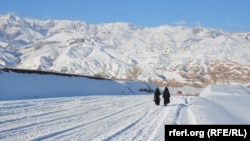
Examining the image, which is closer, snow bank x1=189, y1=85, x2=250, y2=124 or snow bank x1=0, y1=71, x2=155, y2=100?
snow bank x1=189, y1=85, x2=250, y2=124

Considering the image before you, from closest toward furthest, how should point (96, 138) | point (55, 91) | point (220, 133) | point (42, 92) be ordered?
1. point (220, 133)
2. point (96, 138)
3. point (42, 92)
4. point (55, 91)

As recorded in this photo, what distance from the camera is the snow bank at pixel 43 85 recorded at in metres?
42.5

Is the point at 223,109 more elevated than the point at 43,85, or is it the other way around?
the point at 43,85

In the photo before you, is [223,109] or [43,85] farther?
[43,85]

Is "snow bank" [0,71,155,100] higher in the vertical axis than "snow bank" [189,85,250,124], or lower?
higher

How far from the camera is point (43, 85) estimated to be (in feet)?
170

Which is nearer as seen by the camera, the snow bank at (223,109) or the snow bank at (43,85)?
the snow bank at (223,109)

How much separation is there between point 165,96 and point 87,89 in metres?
30.6

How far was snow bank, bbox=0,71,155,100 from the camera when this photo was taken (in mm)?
42469

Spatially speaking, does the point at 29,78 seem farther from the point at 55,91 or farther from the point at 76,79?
the point at 76,79

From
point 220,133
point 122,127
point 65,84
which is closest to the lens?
point 220,133

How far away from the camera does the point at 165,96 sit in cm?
3819

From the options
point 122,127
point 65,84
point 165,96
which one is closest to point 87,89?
point 65,84

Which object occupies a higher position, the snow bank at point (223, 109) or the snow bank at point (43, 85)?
the snow bank at point (43, 85)
